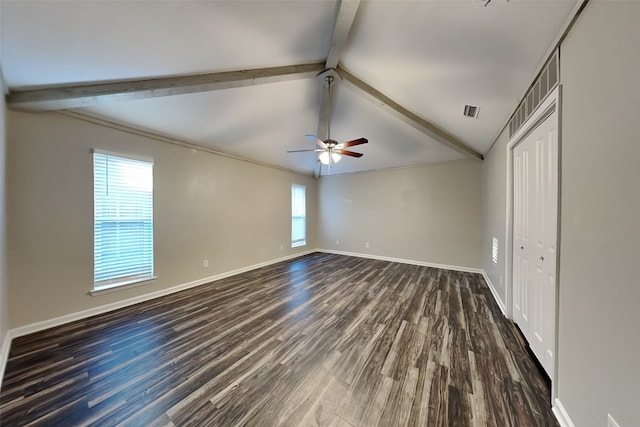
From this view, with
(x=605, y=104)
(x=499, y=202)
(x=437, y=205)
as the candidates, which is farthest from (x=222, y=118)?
(x=437, y=205)

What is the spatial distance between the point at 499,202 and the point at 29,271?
596 centimetres

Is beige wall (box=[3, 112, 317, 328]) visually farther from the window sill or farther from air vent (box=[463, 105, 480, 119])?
air vent (box=[463, 105, 480, 119])

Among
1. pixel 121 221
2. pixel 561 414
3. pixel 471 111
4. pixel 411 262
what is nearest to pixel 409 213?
pixel 411 262

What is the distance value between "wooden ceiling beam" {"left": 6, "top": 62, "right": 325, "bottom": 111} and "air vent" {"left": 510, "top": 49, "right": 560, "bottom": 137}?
2159mm

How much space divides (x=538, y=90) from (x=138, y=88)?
386 centimetres

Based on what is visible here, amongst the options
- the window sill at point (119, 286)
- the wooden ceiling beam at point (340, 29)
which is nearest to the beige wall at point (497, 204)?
the wooden ceiling beam at point (340, 29)

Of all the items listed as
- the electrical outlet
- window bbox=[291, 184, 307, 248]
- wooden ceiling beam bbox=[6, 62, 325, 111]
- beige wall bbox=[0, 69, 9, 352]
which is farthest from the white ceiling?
window bbox=[291, 184, 307, 248]

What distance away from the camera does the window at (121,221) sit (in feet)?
9.43

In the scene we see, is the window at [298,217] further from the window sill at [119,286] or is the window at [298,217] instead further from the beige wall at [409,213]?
the window sill at [119,286]

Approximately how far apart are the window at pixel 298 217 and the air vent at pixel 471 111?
4.32 m

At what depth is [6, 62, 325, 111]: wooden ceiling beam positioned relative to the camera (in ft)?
7.09

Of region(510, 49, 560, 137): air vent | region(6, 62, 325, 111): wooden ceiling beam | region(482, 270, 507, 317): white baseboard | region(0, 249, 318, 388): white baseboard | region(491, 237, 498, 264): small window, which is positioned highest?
region(6, 62, 325, 111): wooden ceiling beam

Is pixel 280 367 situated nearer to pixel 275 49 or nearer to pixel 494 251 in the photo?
pixel 275 49

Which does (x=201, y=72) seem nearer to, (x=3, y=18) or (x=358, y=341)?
(x=3, y=18)
